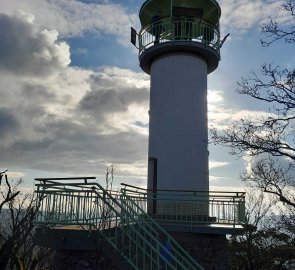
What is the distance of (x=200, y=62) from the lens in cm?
1642

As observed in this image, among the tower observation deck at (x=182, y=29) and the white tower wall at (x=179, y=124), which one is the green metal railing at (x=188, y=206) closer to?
the white tower wall at (x=179, y=124)

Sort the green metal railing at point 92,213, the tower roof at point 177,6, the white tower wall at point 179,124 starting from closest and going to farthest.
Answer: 1. the green metal railing at point 92,213
2. the white tower wall at point 179,124
3. the tower roof at point 177,6

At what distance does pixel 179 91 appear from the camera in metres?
15.7

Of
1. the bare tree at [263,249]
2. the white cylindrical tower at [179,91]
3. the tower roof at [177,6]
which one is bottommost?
the bare tree at [263,249]

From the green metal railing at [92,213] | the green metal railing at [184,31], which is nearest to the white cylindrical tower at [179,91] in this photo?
the green metal railing at [184,31]

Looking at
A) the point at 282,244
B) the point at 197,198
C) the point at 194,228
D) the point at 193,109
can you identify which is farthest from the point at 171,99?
the point at 282,244

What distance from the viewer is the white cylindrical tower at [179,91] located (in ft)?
49.3

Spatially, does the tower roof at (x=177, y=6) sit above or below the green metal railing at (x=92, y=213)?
above

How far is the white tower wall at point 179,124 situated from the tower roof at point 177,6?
258 cm

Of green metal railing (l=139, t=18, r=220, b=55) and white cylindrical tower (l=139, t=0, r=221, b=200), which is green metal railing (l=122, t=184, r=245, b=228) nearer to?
white cylindrical tower (l=139, t=0, r=221, b=200)

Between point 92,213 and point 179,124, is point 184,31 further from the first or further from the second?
point 92,213

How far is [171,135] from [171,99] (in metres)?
1.60

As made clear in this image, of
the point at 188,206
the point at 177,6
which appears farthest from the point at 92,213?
the point at 177,6

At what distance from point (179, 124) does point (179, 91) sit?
147cm
